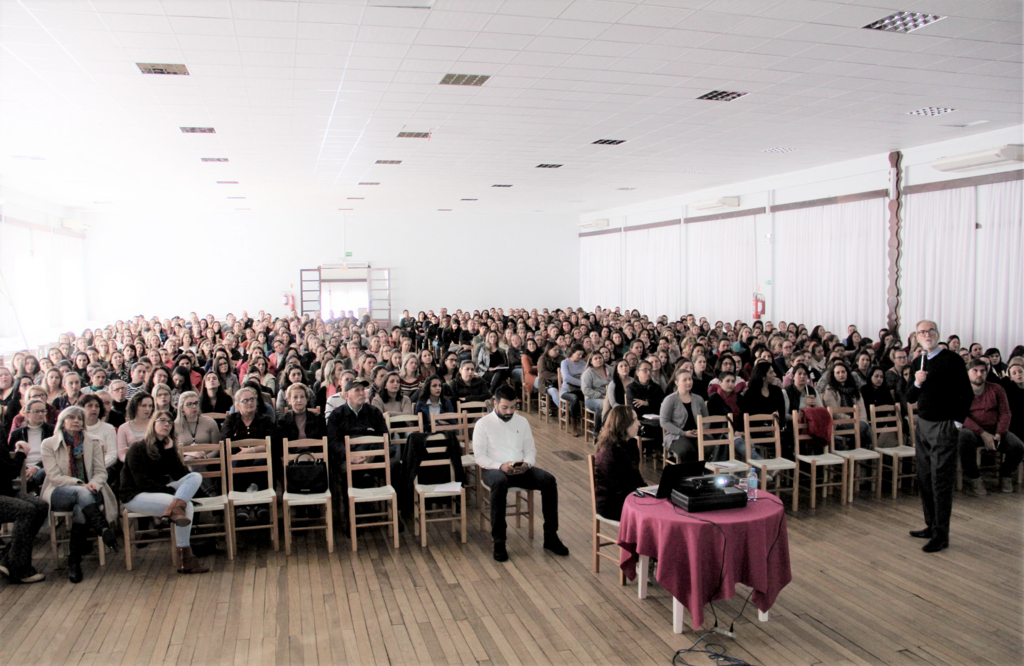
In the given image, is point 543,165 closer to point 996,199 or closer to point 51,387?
point 996,199

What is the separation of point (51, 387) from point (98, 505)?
8.46 ft

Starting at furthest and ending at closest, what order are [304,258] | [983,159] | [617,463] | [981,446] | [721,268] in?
1. [304,258]
2. [721,268]
3. [983,159]
4. [981,446]
5. [617,463]

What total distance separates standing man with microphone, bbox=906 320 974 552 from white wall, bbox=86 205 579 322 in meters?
15.9

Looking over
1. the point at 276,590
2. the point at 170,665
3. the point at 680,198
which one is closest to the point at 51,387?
the point at 276,590

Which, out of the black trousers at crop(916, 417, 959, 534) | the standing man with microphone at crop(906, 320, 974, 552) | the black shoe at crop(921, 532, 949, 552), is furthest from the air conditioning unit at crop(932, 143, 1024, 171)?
the black shoe at crop(921, 532, 949, 552)

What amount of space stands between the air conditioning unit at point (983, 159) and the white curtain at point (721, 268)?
475cm

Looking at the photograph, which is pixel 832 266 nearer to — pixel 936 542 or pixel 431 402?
pixel 936 542

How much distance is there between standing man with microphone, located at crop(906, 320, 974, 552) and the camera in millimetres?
4750

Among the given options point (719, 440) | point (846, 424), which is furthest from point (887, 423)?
point (719, 440)

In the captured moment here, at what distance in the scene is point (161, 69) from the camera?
6.03 meters

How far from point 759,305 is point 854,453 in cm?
770

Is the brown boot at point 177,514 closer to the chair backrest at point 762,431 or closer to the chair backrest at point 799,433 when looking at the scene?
the chair backrest at point 762,431

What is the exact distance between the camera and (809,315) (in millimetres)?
12375

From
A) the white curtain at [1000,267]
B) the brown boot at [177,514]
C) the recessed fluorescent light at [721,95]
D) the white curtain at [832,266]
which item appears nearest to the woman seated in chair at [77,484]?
the brown boot at [177,514]
